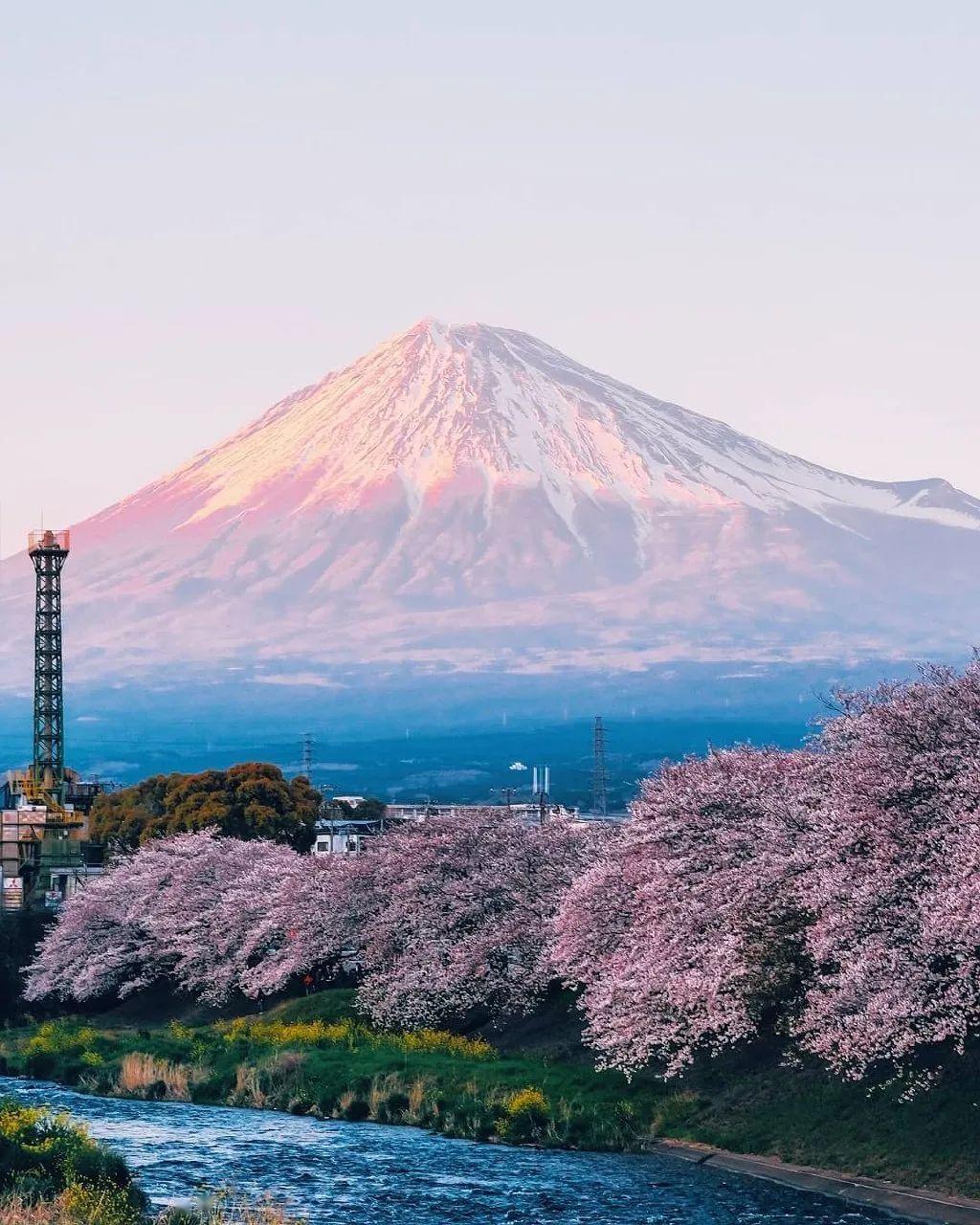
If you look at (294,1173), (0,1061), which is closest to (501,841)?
(0,1061)

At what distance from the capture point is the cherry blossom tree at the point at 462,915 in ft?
216

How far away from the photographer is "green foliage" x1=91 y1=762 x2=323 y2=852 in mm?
107750

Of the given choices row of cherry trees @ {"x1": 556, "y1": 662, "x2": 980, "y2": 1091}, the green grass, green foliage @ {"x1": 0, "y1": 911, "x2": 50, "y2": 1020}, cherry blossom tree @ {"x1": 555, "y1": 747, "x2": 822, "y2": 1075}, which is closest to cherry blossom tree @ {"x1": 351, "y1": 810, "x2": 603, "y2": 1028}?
row of cherry trees @ {"x1": 556, "y1": 662, "x2": 980, "y2": 1091}

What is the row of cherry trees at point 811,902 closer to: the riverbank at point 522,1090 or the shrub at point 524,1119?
the riverbank at point 522,1090

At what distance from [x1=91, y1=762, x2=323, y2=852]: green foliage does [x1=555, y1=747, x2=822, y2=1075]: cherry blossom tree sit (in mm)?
49817

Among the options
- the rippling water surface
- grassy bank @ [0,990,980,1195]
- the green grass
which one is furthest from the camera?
grassy bank @ [0,990,980,1195]

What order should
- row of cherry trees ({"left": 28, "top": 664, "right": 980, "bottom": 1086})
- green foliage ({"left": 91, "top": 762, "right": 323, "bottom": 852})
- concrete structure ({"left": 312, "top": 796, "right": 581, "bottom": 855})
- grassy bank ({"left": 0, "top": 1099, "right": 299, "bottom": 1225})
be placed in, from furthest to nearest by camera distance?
1. concrete structure ({"left": 312, "top": 796, "right": 581, "bottom": 855})
2. green foliage ({"left": 91, "top": 762, "right": 323, "bottom": 852})
3. row of cherry trees ({"left": 28, "top": 664, "right": 980, "bottom": 1086})
4. grassy bank ({"left": 0, "top": 1099, "right": 299, "bottom": 1225})

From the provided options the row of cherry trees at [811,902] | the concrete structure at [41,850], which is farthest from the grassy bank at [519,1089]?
the concrete structure at [41,850]

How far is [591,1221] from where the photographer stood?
4088 centimetres

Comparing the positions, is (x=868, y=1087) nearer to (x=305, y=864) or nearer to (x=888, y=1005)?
(x=888, y=1005)

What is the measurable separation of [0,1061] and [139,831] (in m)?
37.4

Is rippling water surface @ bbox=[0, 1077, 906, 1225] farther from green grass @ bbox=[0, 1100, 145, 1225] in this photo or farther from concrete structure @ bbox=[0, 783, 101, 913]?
concrete structure @ bbox=[0, 783, 101, 913]

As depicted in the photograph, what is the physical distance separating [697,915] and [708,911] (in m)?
0.61

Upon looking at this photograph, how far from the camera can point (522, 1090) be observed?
53.8m
